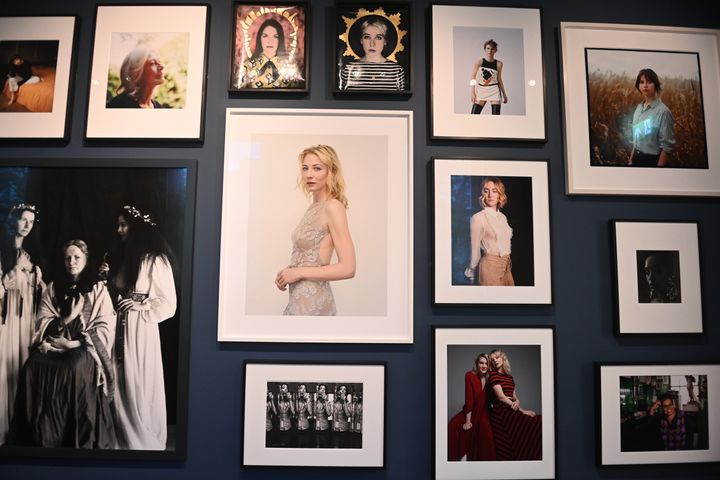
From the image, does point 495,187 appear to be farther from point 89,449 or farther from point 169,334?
point 89,449

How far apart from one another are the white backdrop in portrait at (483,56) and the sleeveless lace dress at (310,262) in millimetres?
613

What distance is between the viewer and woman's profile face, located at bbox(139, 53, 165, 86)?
1.54 metres

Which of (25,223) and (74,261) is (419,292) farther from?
(25,223)

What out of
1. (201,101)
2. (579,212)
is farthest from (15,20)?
(579,212)

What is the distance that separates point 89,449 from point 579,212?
70.7 inches

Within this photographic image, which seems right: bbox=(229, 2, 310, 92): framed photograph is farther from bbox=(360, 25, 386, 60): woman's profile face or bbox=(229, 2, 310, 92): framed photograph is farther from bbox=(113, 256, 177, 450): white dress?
bbox=(113, 256, 177, 450): white dress

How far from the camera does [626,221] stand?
152 cm

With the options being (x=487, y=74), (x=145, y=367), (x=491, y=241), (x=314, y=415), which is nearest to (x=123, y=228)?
(x=145, y=367)

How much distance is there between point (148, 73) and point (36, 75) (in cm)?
40

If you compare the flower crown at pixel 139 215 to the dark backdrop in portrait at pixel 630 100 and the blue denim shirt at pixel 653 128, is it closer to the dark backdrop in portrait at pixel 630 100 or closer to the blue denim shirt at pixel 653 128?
the dark backdrop in portrait at pixel 630 100

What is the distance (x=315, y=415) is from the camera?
1441 millimetres

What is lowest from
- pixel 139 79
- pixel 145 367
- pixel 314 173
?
pixel 145 367

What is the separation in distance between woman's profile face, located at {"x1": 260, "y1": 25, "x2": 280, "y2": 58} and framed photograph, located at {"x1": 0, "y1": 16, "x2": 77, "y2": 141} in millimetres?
668

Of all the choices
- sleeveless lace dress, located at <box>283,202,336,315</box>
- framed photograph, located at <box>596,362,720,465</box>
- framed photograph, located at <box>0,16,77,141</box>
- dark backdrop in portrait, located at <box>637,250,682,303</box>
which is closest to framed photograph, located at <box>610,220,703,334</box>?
dark backdrop in portrait, located at <box>637,250,682,303</box>
